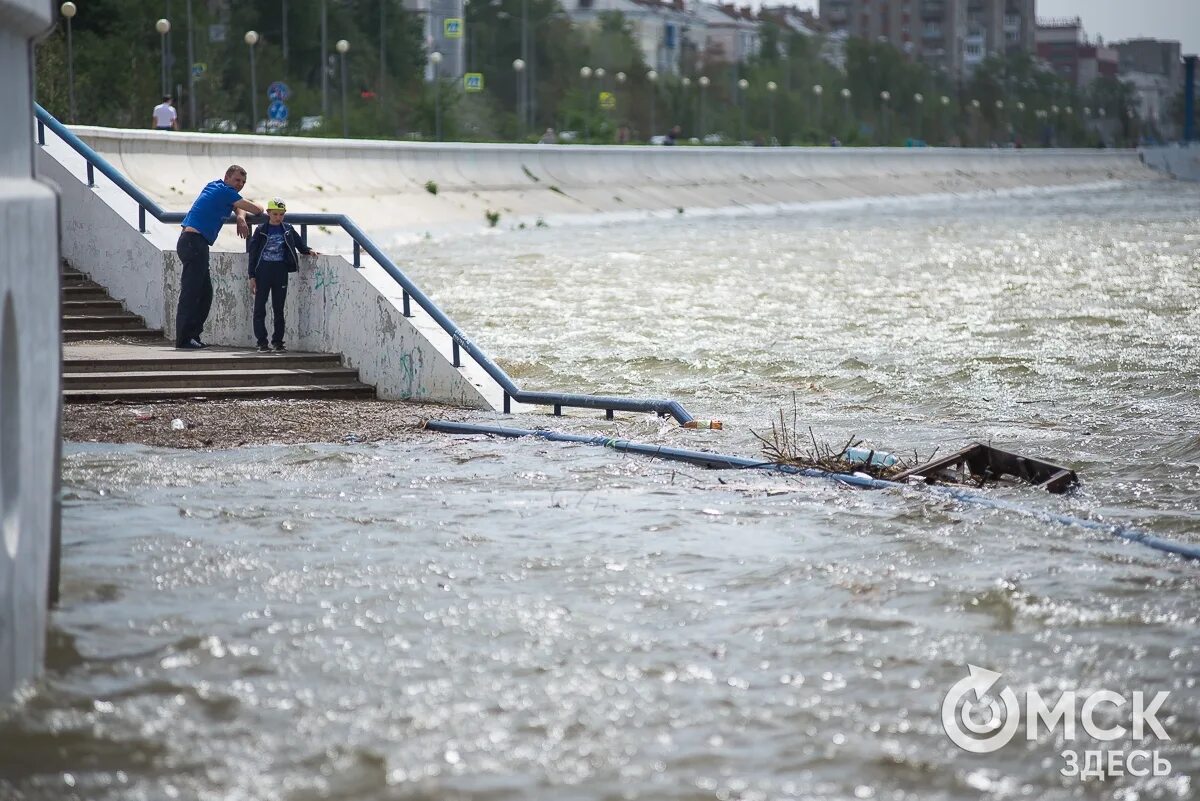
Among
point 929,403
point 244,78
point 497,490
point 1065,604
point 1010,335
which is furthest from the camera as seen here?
point 244,78

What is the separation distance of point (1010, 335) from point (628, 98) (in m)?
71.8

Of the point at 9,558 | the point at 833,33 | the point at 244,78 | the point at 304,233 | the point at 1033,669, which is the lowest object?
the point at 1033,669

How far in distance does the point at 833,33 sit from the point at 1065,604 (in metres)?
192

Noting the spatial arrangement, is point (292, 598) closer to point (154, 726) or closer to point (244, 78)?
point (154, 726)

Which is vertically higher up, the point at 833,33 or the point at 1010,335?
the point at 833,33

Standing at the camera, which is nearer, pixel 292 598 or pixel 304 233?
pixel 292 598

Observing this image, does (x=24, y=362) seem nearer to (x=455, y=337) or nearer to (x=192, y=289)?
(x=455, y=337)

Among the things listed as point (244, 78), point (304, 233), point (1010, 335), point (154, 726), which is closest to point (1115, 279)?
point (1010, 335)

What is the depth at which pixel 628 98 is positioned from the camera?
8969 centimetres

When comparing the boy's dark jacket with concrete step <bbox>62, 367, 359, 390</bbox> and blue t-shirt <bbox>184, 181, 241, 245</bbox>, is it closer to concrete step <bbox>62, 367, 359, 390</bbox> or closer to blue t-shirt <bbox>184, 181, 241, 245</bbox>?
→ blue t-shirt <bbox>184, 181, 241, 245</bbox>

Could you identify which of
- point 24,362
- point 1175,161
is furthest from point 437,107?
→ point 1175,161

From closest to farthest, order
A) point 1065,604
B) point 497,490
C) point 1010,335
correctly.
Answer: point 1065,604
point 497,490
point 1010,335

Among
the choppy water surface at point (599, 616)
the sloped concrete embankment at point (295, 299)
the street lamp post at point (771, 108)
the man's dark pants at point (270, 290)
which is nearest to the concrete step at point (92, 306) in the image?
the sloped concrete embankment at point (295, 299)

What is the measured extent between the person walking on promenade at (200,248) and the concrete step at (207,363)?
34cm
